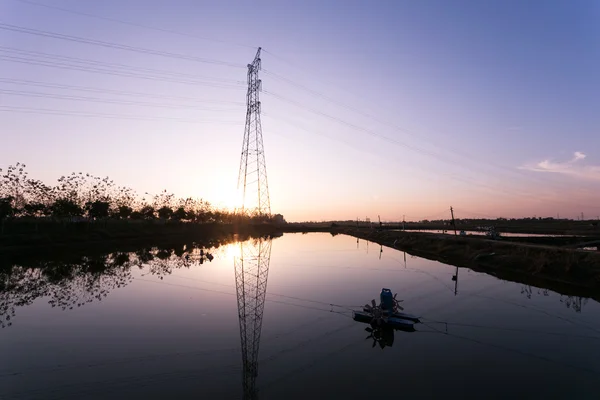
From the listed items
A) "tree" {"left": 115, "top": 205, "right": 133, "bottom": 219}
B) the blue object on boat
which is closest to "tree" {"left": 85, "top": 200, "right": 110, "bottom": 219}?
"tree" {"left": 115, "top": 205, "right": 133, "bottom": 219}

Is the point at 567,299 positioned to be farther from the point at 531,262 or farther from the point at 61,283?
the point at 61,283

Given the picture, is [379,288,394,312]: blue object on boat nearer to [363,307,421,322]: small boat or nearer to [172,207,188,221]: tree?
[363,307,421,322]: small boat

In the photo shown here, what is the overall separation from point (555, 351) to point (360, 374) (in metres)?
11.2

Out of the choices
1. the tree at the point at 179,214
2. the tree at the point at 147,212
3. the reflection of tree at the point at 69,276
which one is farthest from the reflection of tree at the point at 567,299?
the tree at the point at 179,214

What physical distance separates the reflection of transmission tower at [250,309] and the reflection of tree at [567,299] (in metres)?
23.9

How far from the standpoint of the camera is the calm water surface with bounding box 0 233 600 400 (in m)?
14.9

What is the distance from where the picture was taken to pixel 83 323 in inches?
941

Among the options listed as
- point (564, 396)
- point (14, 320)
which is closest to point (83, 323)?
point (14, 320)

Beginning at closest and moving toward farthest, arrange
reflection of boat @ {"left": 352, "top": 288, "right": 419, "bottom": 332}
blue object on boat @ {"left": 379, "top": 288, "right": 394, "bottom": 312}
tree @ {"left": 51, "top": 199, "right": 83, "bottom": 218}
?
reflection of boat @ {"left": 352, "top": 288, "right": 419, "bottom": 332} → blue object on boat @ {"left": 379, "top": 288, "right": 394, "bottom": 312} → tree @ {"left": 51, "top": 199, "right": 83, "bottom": 218}

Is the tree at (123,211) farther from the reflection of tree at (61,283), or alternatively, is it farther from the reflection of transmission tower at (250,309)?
the reflection of transmission tower at (250,309)

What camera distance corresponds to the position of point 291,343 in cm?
2031


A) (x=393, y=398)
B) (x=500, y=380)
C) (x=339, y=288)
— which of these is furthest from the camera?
(x=339, y=288)

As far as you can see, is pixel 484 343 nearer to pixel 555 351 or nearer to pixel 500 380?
pixel 555 351

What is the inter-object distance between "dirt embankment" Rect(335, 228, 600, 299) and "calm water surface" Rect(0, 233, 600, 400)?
451 cm
